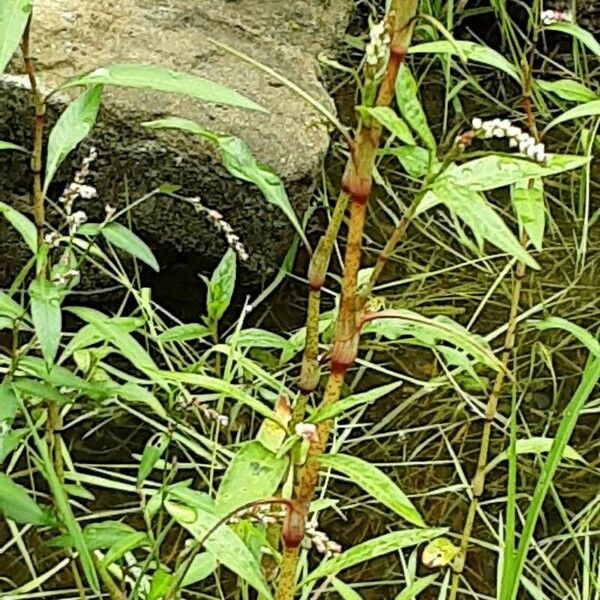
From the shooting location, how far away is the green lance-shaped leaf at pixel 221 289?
1.00 meters

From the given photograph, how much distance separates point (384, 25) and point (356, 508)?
0.85m

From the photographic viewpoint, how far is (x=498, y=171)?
0.67 metres

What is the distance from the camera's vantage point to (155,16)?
4.93ft

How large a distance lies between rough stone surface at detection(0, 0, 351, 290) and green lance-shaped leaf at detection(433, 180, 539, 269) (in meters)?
0.73

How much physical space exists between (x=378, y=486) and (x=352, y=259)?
127mm

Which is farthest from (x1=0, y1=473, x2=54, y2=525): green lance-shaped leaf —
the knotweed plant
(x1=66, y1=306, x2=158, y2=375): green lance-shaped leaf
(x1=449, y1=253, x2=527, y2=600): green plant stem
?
(x1=449, y1=253, x2=527, y2=600): green plant stem

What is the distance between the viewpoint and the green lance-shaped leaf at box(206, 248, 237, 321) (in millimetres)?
999

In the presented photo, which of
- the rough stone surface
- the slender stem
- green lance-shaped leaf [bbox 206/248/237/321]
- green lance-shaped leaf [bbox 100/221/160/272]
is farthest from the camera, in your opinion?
the rough stone surface

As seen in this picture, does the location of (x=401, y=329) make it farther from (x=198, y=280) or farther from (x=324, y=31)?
(x=324, y=31)

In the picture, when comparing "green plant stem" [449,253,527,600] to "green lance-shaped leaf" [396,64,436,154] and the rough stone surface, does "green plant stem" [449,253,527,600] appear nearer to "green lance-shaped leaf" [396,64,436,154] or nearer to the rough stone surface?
"green lance-shaped leaf" [396,64,436,154]

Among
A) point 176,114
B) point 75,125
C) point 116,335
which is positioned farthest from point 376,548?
point 176,114

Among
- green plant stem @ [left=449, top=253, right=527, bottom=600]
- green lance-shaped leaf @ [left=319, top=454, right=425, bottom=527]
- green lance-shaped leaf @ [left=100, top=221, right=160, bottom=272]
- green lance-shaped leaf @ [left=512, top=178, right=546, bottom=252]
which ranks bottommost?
green plant stem @ [left=449, top=253, right=527, bottom=600]

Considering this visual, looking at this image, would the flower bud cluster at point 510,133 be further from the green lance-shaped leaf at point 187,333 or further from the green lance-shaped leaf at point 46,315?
the green lance-shaped leaf at point 187,333

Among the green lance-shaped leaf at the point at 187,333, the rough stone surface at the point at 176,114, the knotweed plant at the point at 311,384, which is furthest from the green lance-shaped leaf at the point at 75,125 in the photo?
the rough stone surface at the point at 176,114
